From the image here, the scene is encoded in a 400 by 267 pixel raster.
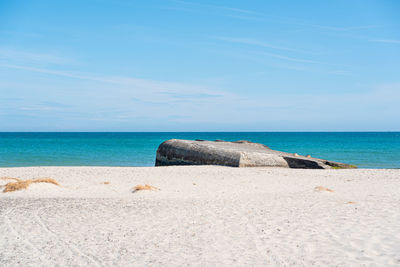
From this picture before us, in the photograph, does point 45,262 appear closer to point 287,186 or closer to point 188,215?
point 188,215

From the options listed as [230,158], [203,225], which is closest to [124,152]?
[230,158]

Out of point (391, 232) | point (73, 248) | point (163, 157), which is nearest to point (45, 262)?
point (73, 248)

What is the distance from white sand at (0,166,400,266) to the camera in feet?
18.3

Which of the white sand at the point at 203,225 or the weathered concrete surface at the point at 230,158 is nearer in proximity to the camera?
the white sand at the point at 203,225

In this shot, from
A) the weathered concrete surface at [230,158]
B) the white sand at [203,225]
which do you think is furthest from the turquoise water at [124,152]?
the white sand at [203,225]

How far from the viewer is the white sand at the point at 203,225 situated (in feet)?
18.3

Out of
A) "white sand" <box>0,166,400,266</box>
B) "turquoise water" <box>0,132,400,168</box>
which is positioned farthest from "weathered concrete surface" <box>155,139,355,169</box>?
"turquoise water" <box>0,132,400,168</box>

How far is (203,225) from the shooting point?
744 centimetres

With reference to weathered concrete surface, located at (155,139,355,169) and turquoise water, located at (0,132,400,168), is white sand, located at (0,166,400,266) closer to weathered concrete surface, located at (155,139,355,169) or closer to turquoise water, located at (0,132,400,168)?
weathered concrete surface, located at (155,139,355,169)

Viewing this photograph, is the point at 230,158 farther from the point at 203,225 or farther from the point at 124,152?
the point at 124,152

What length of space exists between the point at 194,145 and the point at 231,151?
98.7 inches

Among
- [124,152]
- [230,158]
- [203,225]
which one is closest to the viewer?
[203,225]

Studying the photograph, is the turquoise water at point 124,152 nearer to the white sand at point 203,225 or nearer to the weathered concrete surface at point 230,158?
the weathered concrete surface at point 230,158

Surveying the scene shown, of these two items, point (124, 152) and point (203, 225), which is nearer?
point (203, 225)
